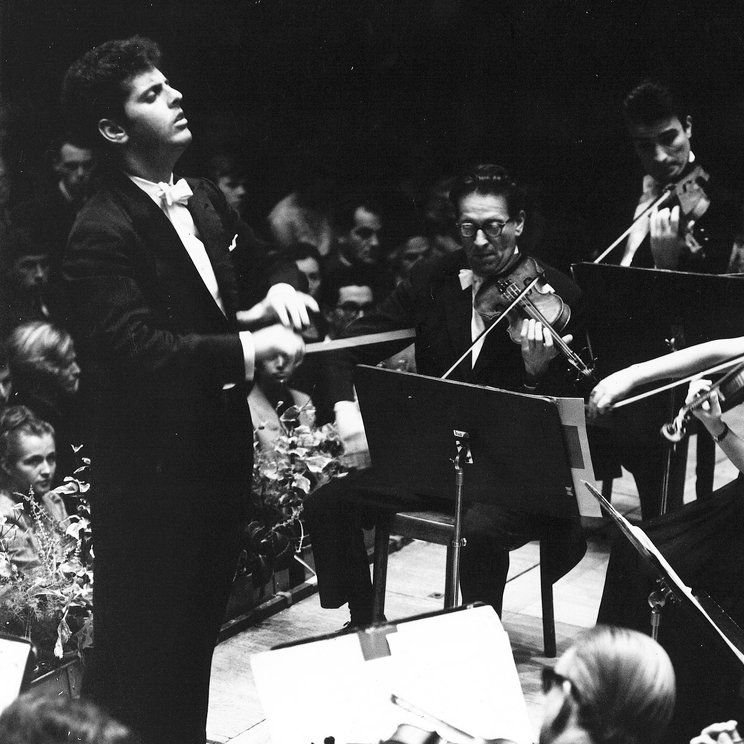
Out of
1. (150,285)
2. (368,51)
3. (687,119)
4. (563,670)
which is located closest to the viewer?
(563,670)

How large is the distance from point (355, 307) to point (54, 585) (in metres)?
1.24

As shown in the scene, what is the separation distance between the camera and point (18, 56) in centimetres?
240

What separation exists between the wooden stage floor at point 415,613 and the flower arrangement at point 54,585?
0.50 m

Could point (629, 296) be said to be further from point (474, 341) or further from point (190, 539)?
point (190, 539)

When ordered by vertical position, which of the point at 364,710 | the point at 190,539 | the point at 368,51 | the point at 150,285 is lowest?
the point at 364,710

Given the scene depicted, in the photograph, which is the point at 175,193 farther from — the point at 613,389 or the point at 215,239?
the point at 613,389

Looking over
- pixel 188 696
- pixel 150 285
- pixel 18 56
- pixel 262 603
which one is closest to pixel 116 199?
pixel 150 285

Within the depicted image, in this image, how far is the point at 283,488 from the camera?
3.46 metres

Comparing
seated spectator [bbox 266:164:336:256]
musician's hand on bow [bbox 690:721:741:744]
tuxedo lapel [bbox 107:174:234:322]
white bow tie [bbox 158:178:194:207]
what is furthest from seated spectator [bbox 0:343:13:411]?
musician's hand on bow [bbox 690:721:741:744]

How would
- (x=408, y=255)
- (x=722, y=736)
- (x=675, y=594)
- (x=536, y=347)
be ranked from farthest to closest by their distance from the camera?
1. (x=408, y=255)
2. (x=536, y=347)
3. (x=675, y=594)
4. (x=722, y=736)

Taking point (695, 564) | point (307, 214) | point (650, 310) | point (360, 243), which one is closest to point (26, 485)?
point (307, 214)

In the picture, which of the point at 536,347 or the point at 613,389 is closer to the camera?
the point at 613,389

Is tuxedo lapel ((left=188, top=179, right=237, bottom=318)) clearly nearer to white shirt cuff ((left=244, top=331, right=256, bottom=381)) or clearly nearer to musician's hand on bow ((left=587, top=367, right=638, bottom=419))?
white shirt cuff ((left=244, top=331, right=256, bottom=381))

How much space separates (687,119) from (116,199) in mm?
2505
